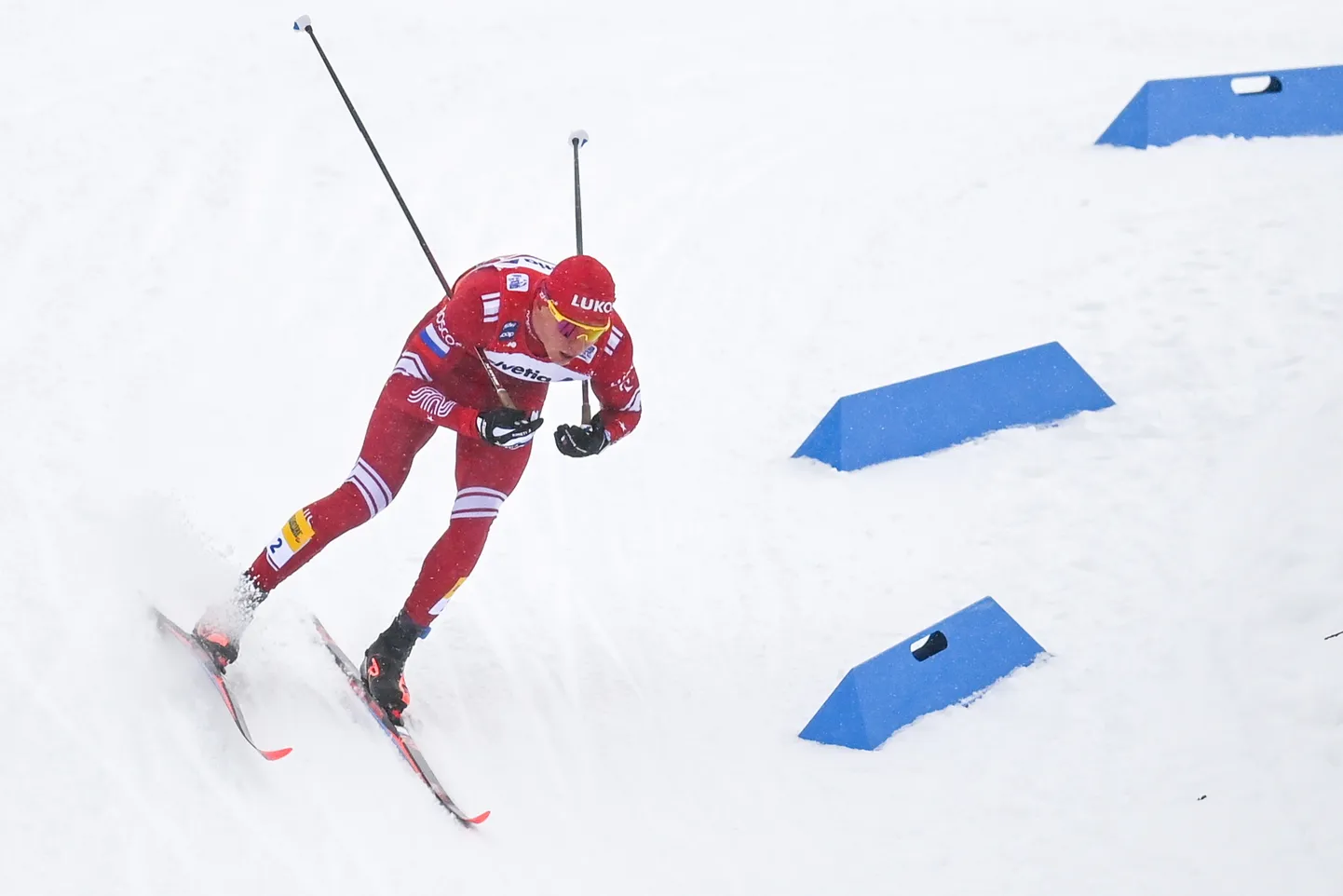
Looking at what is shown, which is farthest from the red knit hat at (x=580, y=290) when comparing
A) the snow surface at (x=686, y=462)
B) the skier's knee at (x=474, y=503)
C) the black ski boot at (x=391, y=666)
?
the snow surface at (x=686, y=462)

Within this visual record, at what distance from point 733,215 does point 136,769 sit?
219 inches

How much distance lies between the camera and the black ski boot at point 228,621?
3971 mm

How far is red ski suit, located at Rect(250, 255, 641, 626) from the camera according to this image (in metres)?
3.98

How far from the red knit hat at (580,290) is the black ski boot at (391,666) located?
113 centimetres

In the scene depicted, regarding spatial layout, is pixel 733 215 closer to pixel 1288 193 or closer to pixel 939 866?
pixel 1288 193

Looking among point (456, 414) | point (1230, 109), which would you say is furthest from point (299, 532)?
point (1230, 109)

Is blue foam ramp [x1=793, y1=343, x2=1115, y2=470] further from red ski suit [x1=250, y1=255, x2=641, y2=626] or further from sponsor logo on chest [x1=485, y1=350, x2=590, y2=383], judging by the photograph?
sponsor logo on chest [x1=485, y1=350, x2=590, y2=383]

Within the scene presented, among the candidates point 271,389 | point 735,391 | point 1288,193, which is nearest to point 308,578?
point 271,389

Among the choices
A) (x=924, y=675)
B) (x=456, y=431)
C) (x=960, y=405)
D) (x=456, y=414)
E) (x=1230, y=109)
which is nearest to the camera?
(x=456, y=414)

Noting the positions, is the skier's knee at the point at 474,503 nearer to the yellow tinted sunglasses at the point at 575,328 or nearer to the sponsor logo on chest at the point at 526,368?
the sponsor logo on chest at the point at 526,368

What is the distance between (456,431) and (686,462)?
2404 mm

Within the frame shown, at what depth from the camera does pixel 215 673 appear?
3.93 metres

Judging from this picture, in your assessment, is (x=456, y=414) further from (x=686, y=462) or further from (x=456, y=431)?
(x=686, y=462)

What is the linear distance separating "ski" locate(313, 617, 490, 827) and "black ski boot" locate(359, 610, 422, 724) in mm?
29
